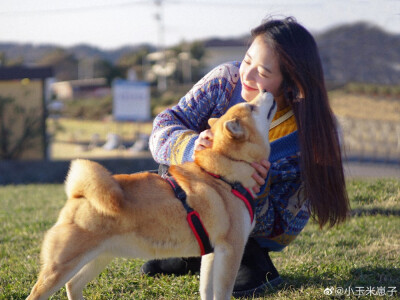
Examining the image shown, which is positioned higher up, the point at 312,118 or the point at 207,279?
the point at 312,118

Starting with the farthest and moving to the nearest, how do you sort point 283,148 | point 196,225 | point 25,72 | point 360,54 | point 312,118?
point 25,72
point 360,54
point 283,148
point 312,118
point 196,225

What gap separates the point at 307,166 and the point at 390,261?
3.79 feet

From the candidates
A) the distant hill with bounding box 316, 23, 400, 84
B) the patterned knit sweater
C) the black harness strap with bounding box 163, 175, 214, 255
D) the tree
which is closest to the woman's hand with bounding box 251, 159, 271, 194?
the patterned knit sweater

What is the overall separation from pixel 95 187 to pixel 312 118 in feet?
5.02

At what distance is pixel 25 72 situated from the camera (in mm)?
15758

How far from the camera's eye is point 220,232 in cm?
279

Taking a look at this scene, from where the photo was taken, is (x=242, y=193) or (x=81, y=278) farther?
(x=81, y=278)

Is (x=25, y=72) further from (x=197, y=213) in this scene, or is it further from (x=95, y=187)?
(x=197, y=213)

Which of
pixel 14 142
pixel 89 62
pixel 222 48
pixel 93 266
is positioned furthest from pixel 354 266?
pixel 89 62

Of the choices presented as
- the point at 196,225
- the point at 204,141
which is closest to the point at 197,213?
the point at 196,225

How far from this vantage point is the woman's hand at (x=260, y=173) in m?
3.03

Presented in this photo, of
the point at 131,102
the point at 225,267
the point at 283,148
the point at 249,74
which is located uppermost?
the point at 249,74

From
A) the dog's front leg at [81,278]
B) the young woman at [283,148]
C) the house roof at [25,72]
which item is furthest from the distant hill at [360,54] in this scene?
the house roof at [25,72]

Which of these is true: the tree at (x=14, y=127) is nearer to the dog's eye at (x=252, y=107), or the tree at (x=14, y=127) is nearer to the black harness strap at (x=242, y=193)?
the dog's eye at (x=252, y=107)
